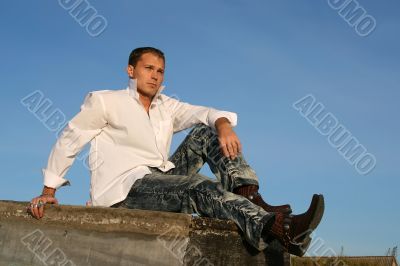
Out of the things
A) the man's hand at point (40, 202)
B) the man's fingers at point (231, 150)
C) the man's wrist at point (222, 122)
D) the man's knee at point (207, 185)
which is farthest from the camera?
the man's hand at point (40, 202)

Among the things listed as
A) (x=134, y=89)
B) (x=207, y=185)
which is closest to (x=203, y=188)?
(x=207, y=185)

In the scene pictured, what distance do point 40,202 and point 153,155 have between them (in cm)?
98

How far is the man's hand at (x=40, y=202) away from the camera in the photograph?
3.81m

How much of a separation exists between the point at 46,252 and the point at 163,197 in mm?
1067

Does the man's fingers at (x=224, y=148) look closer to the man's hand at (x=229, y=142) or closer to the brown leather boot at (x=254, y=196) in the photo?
the man's hand at (x=229, y=142)

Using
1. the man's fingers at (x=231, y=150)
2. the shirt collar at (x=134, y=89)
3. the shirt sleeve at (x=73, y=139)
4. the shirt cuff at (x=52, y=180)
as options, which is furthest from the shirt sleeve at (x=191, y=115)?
the shirt cuff at (x=52, y=180)

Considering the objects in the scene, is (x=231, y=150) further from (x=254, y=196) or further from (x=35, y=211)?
(x=35, y=211)

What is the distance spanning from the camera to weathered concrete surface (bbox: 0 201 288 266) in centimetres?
304

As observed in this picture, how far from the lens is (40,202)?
3.84 meters

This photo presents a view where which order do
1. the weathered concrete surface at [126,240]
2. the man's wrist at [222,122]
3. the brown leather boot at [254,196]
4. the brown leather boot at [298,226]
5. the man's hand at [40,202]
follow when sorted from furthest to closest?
the man's hand at [40,202] < the man's wrist at [222,122] < the brown leather boot at [254,196] < the weathered concrete surface at [126,240] < the brown leather boot at [298,226]

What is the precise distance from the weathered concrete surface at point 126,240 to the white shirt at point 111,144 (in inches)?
12.4

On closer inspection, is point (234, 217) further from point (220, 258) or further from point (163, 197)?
point (163, 197)

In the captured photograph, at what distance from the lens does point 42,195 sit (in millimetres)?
3902

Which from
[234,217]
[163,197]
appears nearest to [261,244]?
[234,217]
